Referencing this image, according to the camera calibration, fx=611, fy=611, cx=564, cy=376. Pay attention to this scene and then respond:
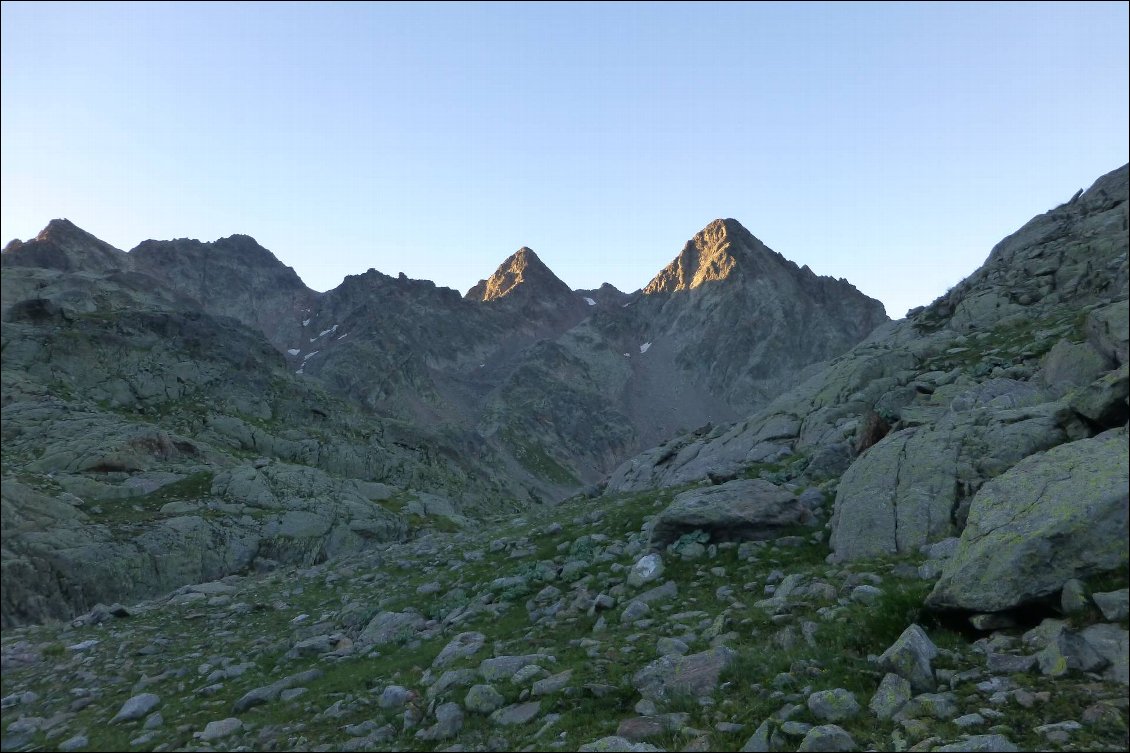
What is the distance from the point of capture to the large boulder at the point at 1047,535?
9.01 meters

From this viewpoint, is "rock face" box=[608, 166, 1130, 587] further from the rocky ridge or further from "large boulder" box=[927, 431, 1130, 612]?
the rocky ridge

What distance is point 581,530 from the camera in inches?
920

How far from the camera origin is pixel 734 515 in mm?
17375

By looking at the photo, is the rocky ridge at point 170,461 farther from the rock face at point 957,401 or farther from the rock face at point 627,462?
the rock face at point 957,401

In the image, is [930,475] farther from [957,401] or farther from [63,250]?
[63,250]

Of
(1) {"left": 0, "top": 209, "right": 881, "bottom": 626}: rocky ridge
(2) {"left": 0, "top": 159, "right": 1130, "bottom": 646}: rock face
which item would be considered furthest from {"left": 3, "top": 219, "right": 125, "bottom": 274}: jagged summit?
(2) {"left": 0, "top": 159, "right": 1130, "bottom": 646}: rock face

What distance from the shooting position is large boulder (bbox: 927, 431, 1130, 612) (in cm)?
901

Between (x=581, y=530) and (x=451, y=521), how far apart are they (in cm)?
3050

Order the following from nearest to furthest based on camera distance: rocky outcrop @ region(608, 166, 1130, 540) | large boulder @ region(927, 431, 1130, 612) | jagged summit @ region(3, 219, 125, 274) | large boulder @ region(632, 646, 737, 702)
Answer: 1. large boulder @ region(927, 431, 1130, 612)
2. large boulder @ region(632, 646, 737, 702)
3. rocky outcrop @ region(608, 166, 1130, 540)
4. jagged summit @ region(3, 219, 125, 274)

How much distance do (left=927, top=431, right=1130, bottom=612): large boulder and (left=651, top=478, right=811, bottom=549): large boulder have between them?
6311 mm

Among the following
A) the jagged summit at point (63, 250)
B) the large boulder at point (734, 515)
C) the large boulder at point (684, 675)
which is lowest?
the large boulder at point (684, 675)

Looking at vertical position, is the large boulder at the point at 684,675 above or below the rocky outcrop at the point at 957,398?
below

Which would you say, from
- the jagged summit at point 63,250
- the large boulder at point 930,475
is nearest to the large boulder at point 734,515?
the large boulder at point 930,475

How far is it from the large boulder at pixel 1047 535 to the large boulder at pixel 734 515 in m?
6.31
